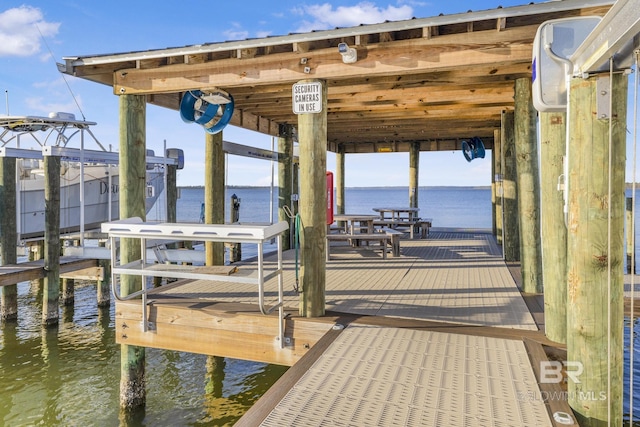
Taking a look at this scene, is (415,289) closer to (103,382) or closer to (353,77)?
(353,77)

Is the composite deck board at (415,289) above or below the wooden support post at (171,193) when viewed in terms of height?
below

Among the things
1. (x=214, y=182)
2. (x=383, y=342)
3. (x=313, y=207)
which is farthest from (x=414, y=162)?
(x=383, y=342)

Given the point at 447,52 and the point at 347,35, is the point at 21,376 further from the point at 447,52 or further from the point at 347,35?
the point at 447,52

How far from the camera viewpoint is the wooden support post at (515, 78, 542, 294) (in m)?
5.71

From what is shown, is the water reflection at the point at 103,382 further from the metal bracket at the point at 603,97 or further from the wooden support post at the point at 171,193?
the metal bracket at the point at 603,97

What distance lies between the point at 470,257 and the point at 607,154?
7.05 meters

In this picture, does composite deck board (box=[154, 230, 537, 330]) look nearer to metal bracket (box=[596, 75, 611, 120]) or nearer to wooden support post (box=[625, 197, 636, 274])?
wooden support post (box=[625, 197, 636, 274])

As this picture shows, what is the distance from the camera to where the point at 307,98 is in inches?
177

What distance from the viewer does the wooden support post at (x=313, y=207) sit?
442 centimetres

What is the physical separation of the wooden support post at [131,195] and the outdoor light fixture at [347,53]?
267 cm

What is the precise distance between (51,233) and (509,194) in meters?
9.42

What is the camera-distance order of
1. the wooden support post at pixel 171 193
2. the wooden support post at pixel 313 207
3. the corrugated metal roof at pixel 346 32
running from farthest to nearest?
the wooden support post at pixel 171 193 < the wooden support post at pixel 313 207 < the corrugated metal roof at pixel 346 32

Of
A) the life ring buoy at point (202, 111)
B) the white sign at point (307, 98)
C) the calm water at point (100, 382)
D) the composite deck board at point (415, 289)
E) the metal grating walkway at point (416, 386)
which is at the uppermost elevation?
the life ring buoy at point (202, 111)

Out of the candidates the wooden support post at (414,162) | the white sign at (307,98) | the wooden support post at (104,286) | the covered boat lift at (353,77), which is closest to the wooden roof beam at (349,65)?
the covered boat lift at (353,77)
